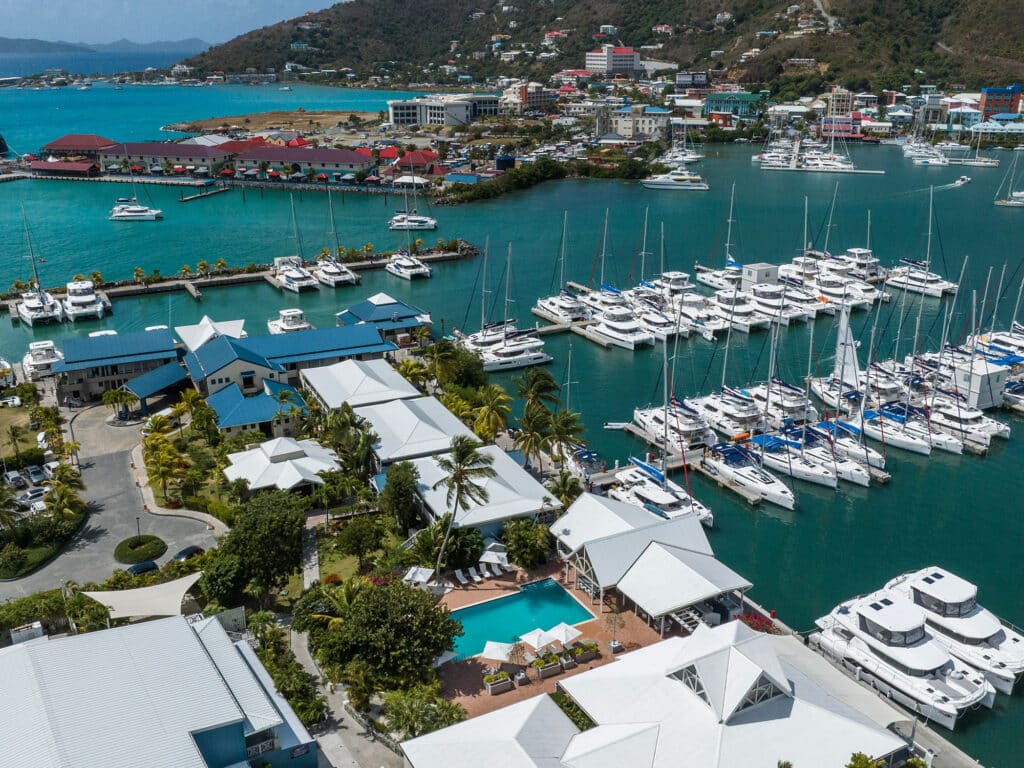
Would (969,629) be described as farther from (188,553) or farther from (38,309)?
(38,309)

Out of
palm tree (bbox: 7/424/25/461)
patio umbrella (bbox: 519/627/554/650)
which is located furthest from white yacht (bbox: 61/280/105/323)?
patio umbrella (bbox: 519/627/554/650)

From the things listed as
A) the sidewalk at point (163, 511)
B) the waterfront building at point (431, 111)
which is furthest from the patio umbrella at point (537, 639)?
the waterfront building at point (431, 111)

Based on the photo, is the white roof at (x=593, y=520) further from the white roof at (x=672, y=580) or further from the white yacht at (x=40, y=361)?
the white yacht at (x=40, y=361)

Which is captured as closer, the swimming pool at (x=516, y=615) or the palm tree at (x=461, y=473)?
the swimming pool at (x=516, y=615)

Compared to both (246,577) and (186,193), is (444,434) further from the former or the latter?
(186,193)

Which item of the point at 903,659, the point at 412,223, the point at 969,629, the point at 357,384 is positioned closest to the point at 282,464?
the point at 357,384

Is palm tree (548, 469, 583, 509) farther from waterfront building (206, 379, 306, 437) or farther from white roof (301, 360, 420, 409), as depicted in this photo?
waterfront building (206, 379, 306, 437)
